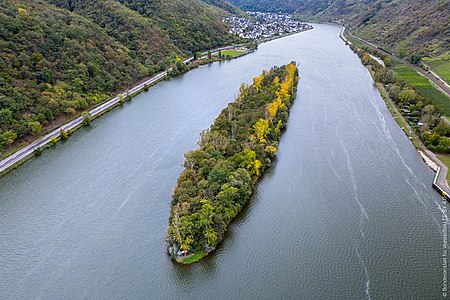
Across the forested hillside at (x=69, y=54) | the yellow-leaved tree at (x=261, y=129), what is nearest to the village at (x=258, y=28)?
the forested hillside at (x=69, y=54)

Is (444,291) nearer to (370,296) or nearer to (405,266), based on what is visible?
(405,266)

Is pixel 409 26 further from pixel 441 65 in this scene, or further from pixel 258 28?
pixel 258 28

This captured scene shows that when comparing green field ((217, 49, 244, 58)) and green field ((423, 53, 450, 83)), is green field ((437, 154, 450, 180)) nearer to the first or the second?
green field ((423, 53, 450, 83))

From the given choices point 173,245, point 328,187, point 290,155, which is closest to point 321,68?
point 290,155

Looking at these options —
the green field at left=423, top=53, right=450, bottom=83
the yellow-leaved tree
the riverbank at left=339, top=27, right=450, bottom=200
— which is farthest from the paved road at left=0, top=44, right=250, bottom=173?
the green field at left=423, top=53, right=450, bottom=83

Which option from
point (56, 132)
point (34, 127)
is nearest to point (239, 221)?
point (56, 132)

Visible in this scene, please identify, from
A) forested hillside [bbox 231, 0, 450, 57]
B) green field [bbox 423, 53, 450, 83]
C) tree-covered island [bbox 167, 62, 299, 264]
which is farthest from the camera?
forested hillside [bbox 231, 0, 450, 57]
